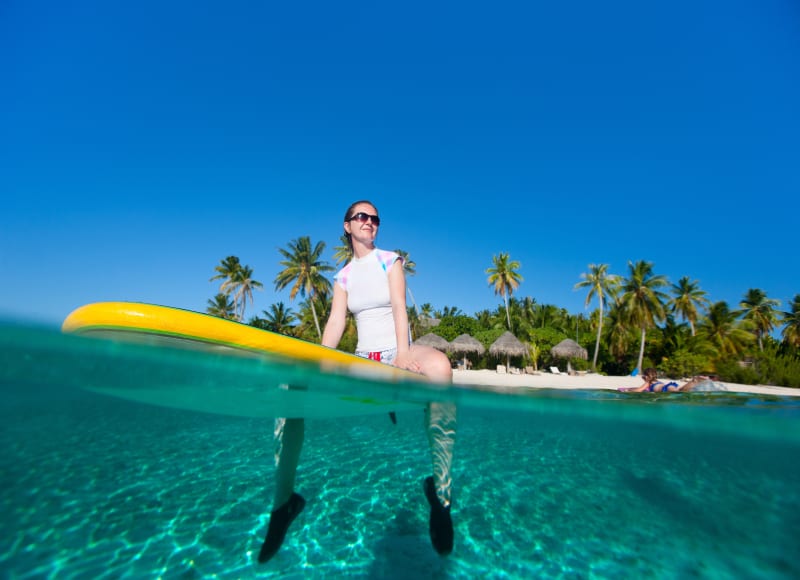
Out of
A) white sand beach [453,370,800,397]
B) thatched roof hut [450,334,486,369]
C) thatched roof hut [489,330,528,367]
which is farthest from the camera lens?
thatched roof hut [450,334,486,369]

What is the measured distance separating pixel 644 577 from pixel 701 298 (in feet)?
134

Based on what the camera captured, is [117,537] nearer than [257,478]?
Yes

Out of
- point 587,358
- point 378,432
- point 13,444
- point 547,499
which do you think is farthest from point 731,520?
point 587,358

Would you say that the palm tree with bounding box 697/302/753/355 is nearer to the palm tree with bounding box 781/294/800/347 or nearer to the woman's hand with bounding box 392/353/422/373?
the palm tree with bounding box 781/294/800/347

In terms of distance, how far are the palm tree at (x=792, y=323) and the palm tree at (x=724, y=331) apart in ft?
47.0

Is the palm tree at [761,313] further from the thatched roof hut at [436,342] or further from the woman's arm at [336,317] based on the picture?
the woman's arm at [336,317]

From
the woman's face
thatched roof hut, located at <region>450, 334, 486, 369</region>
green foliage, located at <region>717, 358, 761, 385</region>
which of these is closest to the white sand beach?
green foliage, located at <region>717, 358, 761, 385</region>

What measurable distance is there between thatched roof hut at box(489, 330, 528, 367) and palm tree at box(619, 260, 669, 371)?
35.3 ft

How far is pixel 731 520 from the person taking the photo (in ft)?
27.4

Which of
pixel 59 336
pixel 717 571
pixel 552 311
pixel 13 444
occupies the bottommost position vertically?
pixel 13 444

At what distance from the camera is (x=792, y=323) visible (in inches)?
1547

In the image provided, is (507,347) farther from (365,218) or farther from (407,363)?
(407,363)

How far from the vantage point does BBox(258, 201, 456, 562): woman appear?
7.73ft

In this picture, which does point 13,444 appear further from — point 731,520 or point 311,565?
point 731,520
